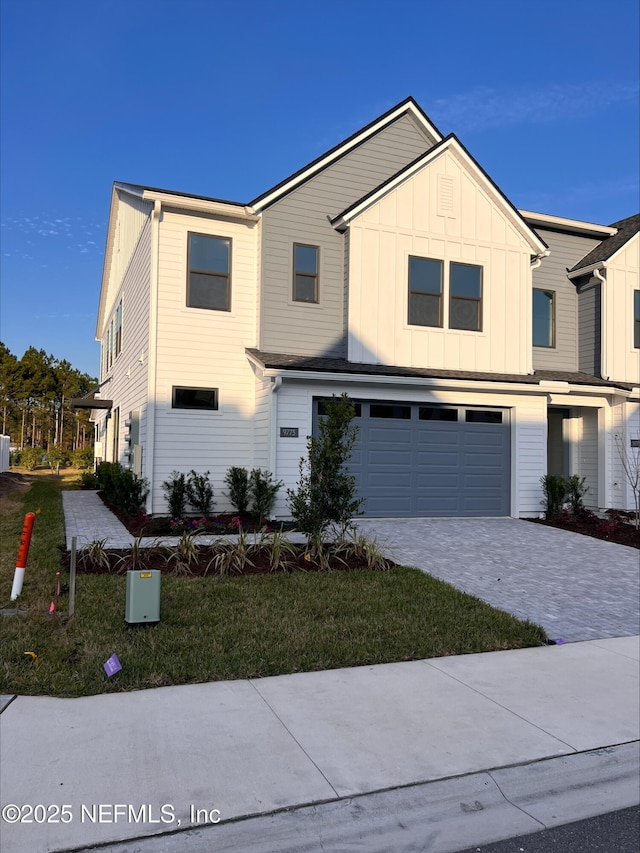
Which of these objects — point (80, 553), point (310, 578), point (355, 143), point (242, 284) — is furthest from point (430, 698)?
point (355, 143)

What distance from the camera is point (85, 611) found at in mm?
6402

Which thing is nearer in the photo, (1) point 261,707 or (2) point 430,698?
(1) point 261,707

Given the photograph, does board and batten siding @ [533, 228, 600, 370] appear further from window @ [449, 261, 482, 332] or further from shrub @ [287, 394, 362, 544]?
shrub @ [287, 394, 362, 544]

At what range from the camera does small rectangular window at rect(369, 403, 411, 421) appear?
Answer: 13.8 metres

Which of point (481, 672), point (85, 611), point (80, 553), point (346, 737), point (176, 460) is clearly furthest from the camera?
point (176, 460)

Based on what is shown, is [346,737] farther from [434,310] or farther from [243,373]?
[434,310]

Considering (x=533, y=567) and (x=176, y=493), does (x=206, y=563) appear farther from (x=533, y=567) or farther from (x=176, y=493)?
(x=533, y=567)

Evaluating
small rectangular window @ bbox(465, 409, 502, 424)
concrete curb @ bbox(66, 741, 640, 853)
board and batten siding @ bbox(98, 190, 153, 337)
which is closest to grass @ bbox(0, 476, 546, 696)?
concrete curb @ bbox(66, 741, 640, 853)

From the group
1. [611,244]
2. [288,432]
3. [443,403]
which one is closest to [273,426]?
[288,432]

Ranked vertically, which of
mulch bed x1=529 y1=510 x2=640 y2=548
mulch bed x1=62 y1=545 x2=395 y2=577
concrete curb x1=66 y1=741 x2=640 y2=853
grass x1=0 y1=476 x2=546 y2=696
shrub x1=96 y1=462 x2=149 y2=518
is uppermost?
shrub x1=96 y1=462 x2=149 y2=518

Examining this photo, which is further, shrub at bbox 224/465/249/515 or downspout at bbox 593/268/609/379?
downspout at bbox 593/268/609/379

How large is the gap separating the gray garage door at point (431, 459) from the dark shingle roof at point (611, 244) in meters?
5.26

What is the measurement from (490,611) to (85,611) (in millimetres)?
4266

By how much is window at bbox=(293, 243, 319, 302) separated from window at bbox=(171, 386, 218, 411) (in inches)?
110
